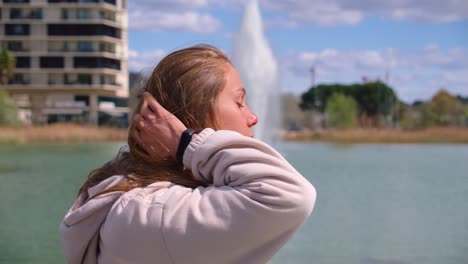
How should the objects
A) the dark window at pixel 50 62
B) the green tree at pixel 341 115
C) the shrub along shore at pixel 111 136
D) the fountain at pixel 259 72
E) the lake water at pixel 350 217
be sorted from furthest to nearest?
the dark window at pixel 50 62 < the green tree at pixel 341 115 < the shrub along shore at pixel 111 136 < the fountain at pixel 259 72 < the lake water at pixel 350 217

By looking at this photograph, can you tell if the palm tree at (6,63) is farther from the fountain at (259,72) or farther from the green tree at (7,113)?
the fountain at (259,72)

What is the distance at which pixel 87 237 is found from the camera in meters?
1.28

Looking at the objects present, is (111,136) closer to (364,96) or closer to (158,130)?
(158,130)

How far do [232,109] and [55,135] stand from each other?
41483 mm

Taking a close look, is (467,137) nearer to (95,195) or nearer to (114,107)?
(114,107)

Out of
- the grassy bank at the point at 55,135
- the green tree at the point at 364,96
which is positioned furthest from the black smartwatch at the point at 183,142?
the green tree at the point at 364,96

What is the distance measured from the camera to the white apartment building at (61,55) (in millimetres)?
68000

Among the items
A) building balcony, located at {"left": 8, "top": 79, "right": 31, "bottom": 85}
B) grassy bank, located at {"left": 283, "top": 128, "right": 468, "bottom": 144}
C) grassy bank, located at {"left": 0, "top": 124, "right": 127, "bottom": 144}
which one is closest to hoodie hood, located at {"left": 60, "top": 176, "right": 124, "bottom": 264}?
grassy bank, located at {"left": 0, "top": 124, "right": 127, "bottom": 144}

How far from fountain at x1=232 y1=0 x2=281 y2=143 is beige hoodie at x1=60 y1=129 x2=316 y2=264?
82.3 ft

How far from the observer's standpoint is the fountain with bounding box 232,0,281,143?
2659 cm

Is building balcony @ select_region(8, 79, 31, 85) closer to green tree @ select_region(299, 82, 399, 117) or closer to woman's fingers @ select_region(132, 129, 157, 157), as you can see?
green tree @ select_region(299, 82, 399, 117)

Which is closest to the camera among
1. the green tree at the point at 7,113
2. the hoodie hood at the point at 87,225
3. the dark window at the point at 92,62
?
the hoodie hood at the point at 87,225

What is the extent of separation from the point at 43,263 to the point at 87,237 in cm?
594

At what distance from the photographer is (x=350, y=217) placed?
33.4 feet
